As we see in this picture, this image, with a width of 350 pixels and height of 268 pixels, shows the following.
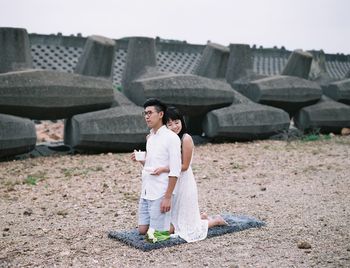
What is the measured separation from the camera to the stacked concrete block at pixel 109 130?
6.29 metres

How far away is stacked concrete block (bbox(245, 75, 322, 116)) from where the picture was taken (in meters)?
8.26

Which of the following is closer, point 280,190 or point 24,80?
point 280,190

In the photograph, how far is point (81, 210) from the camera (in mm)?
3859

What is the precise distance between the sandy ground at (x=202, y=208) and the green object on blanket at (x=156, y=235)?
0.28 ft

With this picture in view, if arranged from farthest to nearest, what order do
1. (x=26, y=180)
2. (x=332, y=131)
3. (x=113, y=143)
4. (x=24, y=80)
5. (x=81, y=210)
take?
(x=332, y=131) → (x=113, y=143) → (x=24, y=80) → (x=26, y=180) → (x=81, y=210)

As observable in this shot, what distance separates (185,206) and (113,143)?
11.6 ft

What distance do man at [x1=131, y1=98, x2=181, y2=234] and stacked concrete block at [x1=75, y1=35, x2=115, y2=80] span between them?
4.14m

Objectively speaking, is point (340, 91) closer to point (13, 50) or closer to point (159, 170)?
point (13, 50)

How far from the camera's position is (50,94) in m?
6.18

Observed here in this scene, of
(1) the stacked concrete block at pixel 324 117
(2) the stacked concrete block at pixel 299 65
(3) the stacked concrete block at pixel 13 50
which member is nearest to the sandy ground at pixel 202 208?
(3) the stacked concrete block at pixel 13 50

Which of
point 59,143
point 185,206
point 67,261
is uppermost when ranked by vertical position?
point 185,206

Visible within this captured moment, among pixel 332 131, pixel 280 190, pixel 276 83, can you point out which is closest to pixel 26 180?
pixel 280 190

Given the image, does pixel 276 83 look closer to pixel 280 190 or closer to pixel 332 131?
pixel 332 131

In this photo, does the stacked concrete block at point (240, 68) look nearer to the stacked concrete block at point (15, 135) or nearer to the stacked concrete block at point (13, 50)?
the stacked concrete block at point (13, 50)
